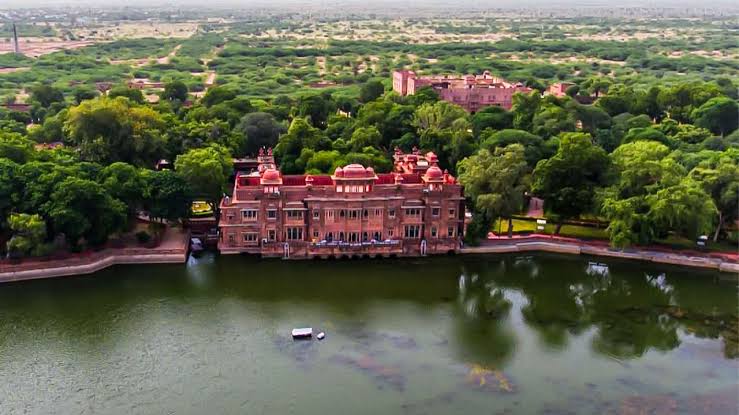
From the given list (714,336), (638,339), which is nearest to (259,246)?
(638,339)

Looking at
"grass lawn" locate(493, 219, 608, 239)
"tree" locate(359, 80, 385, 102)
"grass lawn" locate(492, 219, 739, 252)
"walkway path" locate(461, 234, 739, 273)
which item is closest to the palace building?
"walkway path" locate(461, 234, 739, 273)

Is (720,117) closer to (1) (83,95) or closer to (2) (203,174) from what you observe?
(2) (203,174)

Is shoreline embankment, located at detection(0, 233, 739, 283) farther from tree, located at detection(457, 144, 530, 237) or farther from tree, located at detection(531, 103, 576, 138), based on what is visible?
tree, located at detection(531, 103, 576, 138)

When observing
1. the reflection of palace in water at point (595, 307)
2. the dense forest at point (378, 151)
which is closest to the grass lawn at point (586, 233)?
the dense forest at point (378, 151)

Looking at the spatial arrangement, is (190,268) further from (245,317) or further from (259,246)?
(245,317)

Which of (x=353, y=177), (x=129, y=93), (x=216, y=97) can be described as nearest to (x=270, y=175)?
(x=353, y=177)

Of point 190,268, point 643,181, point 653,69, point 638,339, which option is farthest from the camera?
point 653,69
